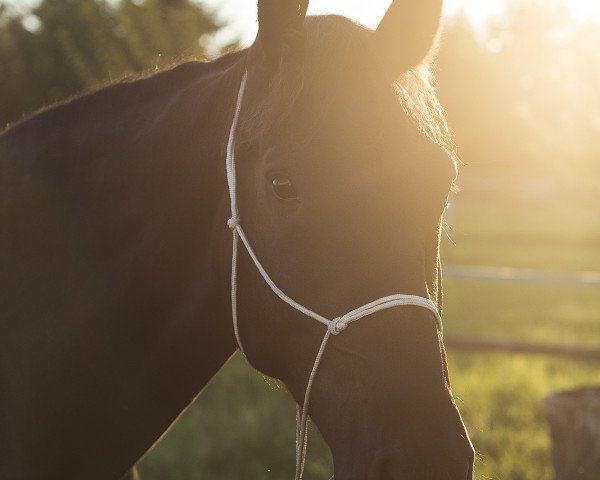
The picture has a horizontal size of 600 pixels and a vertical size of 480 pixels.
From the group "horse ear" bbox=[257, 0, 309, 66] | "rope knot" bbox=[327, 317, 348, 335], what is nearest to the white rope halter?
"rope knot" bbox=[327, 317, 348, 335]

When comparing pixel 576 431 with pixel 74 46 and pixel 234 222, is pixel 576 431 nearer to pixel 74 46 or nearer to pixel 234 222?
pixel 234 222

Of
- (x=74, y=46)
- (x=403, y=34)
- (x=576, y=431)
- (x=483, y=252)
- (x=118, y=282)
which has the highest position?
(x=403, y=34)

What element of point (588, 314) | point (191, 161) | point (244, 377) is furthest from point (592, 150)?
point (191, 161)

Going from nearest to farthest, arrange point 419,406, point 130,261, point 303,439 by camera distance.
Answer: point 419,406
point 303,439
point 130,261

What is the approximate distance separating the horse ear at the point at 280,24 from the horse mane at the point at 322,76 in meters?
0.04

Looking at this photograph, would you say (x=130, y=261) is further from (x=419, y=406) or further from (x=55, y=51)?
(x=55, y=51)

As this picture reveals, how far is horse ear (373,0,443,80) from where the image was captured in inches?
83.2

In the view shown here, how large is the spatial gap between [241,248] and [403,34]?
31.0 inches

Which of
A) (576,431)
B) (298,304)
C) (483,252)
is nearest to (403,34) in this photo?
(298,304)

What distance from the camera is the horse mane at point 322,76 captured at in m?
1.95

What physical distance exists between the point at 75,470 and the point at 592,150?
17.7m

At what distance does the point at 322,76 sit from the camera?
1958mm

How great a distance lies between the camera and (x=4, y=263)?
2281 mm

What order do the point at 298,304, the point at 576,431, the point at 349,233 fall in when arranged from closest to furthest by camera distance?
1. the point at 349,233
2. the point at 298,304
3. the point at 576,431
